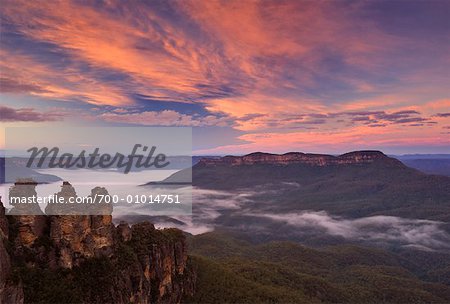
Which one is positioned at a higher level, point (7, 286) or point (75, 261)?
point (7, 286)

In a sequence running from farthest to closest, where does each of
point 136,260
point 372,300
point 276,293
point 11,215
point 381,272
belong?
point 381,272
point 372,300
point 276,293
point 136,260
point 11,215

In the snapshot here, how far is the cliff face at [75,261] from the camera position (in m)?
41.3

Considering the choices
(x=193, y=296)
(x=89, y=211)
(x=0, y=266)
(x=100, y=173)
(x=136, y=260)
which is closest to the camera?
(x=0, y=266)

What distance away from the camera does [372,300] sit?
124000mm

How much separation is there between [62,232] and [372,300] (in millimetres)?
111161

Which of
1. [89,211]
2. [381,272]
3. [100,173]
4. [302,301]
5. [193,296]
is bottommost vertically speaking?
[381,272]

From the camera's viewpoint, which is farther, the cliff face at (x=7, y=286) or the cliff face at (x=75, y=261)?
the cliff face at (x=75, y=261)

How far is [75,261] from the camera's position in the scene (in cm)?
4891

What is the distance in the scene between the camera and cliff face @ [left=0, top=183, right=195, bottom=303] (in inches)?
1625

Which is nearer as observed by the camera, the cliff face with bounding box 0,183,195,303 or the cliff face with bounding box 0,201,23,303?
the cliff face with bounding box 0,201,23,303

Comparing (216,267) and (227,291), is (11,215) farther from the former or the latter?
(216,267)

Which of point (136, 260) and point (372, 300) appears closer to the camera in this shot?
point (136, 260)

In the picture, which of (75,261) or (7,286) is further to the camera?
(75,261)

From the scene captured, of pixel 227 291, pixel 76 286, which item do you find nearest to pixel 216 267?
pixel 227 291
